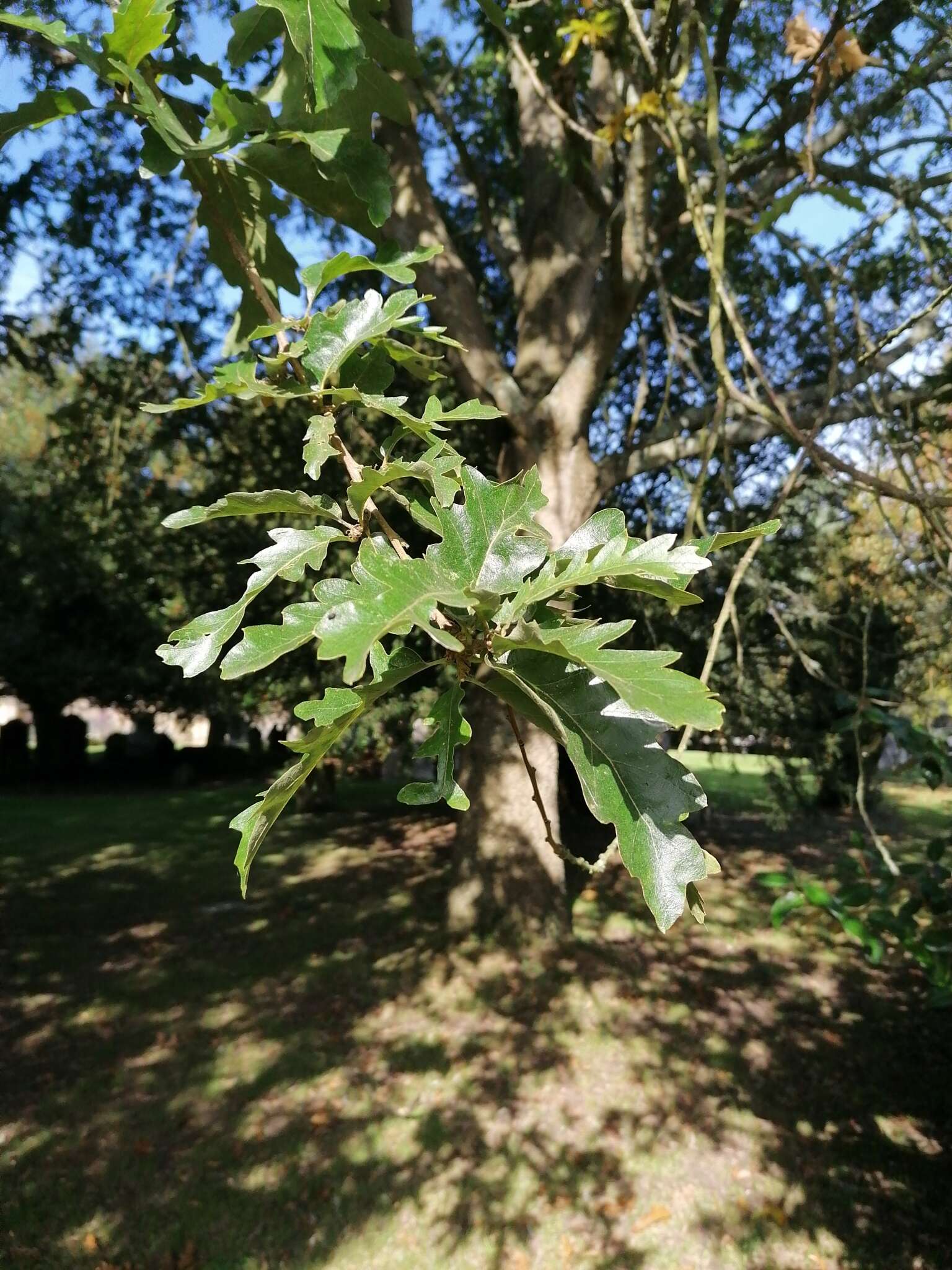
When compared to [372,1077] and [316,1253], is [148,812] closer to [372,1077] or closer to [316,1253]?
[372,1077]

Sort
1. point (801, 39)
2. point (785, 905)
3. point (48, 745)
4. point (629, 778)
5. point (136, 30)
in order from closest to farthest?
point (629, 778) → point (136, 30) → point (801, 39) → point (785, 905) → point (48, 745)

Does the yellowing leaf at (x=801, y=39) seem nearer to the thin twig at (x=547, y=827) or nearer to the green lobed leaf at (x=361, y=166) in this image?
the green lobed leaf at (x=361, y=166)

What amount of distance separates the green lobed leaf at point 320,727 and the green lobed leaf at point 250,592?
0.13 m

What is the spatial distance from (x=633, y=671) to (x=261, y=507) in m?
0.44

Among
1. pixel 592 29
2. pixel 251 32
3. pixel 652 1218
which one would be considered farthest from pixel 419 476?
pixel 652 1218

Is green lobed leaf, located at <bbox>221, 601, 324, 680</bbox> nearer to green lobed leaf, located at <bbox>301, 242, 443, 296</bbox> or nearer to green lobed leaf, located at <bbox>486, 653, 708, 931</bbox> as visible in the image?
green lobed leaf, located at <bbox>486, 653, 708, 931</bbox>

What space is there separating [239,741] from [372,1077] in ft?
62.1

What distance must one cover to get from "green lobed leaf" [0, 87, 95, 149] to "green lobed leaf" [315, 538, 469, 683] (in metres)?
0.99

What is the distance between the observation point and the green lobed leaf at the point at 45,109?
1271mm

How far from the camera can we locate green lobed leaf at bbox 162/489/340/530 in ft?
2.90

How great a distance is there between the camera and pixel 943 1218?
3855 mm

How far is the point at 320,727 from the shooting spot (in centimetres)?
77

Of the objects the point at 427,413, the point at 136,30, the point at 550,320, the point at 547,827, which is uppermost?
the point at 550,320

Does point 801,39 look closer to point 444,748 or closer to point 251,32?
point 251,32
